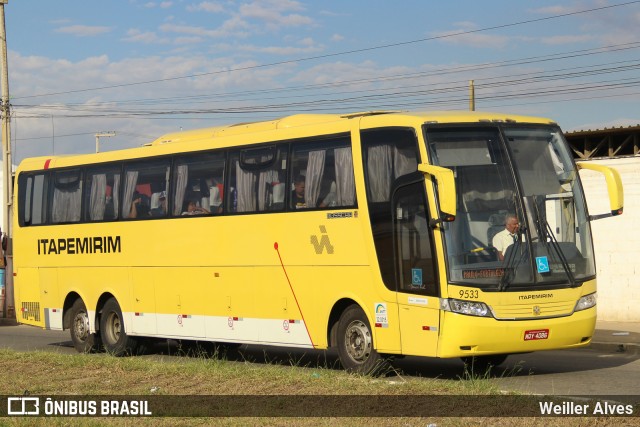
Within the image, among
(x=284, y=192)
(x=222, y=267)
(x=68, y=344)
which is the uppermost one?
(x=284, y=192)

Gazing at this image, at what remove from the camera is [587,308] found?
14852 mm

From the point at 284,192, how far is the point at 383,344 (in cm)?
298

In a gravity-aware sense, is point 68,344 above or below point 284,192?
below

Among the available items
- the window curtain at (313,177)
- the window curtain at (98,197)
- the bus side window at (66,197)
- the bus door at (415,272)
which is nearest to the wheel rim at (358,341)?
the bus door at (415,272)

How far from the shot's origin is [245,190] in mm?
17531

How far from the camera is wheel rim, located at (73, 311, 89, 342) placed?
2142cm

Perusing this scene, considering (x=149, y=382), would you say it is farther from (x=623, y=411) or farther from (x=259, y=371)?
(x=623, y=411)

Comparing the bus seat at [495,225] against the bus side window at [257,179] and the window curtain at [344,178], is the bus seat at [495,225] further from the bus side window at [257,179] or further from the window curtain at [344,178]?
the bus side window at [257,179]

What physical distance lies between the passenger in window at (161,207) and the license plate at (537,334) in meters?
7.33

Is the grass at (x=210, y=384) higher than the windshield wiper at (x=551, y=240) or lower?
lower

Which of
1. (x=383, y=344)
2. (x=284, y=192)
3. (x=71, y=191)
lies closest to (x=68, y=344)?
(x=71, y=191)

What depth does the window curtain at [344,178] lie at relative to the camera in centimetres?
1558

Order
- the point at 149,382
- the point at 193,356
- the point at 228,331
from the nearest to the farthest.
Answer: the point at 149,382
the point at 228,331
the point at 193,356

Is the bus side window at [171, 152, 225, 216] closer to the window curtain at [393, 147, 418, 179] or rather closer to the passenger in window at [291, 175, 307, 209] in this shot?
the passenger in window at [291, 175, 307, 209]
